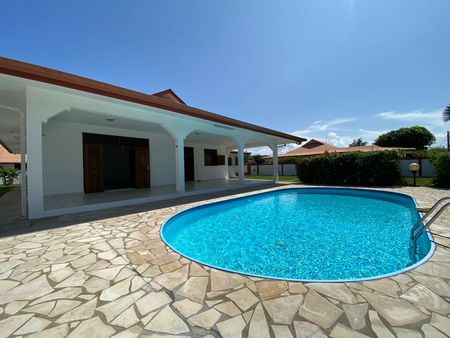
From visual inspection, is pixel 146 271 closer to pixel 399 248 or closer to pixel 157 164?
pixel 399 248

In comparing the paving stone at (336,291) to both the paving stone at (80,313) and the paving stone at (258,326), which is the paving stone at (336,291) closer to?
the paving stone at (258,326)

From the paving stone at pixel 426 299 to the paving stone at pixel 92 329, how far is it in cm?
266

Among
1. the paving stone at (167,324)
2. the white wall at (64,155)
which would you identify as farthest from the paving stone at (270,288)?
the white wall at (64,155)

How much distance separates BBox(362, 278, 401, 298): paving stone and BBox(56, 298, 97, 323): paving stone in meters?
2.75

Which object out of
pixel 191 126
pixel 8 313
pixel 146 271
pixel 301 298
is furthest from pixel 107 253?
pixel 191 126

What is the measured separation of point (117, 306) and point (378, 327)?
7.32 ft

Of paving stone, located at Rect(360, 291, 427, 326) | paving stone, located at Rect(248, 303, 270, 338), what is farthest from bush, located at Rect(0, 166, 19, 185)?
paving stone, located at Rect(360, 291, 427, 326)

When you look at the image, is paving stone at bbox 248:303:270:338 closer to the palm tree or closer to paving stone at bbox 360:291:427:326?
paving stone at bbox 360:291:427:326

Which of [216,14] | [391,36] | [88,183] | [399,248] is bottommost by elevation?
[399,248]

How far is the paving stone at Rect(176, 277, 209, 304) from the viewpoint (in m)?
2.17

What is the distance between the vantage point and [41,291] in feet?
7.64

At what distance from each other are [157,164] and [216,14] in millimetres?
8075

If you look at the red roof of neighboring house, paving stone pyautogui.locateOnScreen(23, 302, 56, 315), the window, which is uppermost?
the red roof of neighboring house

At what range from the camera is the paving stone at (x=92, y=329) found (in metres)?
1.68
